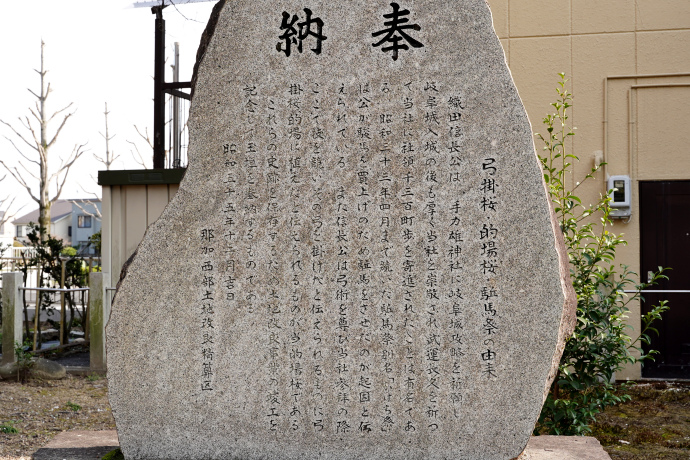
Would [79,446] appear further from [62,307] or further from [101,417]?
[62,307]

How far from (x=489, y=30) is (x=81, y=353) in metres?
6.25

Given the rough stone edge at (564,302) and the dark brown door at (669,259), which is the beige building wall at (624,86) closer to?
the dark brown door at (669,259)

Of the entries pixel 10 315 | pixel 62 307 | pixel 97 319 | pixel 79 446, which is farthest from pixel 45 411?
pixel 62 307

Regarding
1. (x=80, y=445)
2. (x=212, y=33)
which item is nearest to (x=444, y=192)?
(x=212, y=33)

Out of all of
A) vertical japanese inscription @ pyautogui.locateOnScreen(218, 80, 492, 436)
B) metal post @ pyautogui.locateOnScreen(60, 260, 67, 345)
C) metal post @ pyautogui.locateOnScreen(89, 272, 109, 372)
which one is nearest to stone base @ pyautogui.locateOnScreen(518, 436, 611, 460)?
vertical japanese inscription @ pyautogui.locateOnScreen(218, 80, 492, 436)

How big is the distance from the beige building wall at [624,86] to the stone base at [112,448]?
2936 mm

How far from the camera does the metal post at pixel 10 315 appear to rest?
Result: 6316 millimetres

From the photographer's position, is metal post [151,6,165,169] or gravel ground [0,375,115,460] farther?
metal post [151,6,165,169]

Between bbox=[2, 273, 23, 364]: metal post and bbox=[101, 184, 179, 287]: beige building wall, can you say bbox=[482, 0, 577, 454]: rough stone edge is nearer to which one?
bbox=[101, 184, 179, 287]: beige building wall

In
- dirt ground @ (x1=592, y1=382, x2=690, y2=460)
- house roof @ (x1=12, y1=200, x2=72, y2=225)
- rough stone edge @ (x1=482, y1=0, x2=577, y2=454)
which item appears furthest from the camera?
house roof @ (x1=12, y1=200, x2=72, y2=225)

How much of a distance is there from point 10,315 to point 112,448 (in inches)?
146

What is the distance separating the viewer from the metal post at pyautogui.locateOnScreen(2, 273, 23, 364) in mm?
6316

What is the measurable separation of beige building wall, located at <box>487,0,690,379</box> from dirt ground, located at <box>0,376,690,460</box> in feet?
2.12

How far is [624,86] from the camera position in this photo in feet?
20.1
